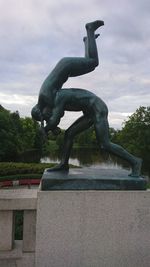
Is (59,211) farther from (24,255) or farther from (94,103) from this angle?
(94,103)

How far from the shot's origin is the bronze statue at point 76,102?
15.4 feet

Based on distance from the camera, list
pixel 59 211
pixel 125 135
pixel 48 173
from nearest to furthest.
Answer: pixel 59 211, pixel 48 173, pixel 125 135

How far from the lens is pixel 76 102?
4789 millimetres

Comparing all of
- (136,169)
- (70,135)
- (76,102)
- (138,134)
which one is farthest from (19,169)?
(136,169)

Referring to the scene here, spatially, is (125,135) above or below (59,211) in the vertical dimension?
above

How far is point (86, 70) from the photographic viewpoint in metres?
4.93

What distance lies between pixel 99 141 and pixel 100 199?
2.94ft

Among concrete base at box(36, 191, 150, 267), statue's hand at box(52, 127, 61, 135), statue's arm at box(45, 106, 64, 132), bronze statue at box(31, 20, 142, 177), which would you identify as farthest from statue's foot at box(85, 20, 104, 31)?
concrete base at box(36, 191, 150, 267)

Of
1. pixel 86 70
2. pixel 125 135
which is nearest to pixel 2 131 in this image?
pixel 125 135

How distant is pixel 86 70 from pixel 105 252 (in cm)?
271

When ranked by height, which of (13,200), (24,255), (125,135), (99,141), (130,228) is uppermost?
(125,135)

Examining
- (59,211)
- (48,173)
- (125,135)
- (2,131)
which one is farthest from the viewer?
(2,131)

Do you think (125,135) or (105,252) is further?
(125,135)

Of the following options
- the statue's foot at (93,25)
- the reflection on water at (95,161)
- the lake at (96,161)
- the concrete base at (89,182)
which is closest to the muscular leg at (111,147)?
the concrete base at (89,182)
